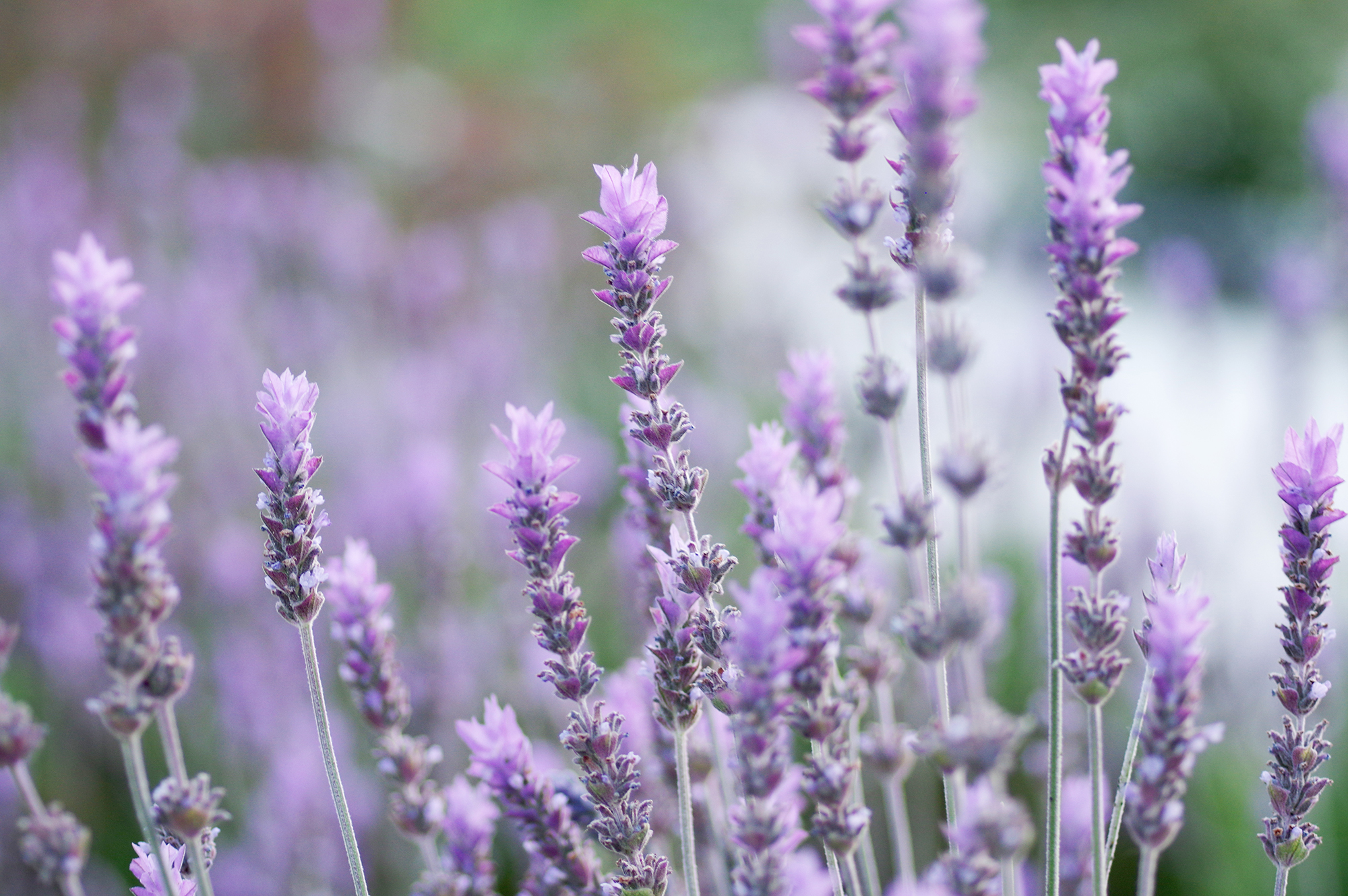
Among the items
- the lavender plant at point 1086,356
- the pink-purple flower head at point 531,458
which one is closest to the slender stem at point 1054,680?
the lavender plant at point 1086,356

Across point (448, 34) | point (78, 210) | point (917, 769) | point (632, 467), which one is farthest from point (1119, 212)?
point (448, 34)

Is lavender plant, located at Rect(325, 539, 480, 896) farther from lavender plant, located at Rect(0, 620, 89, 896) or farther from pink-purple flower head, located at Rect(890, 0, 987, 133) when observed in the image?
pink-purple flower head, located at Rect(890, 0, 987, 133)

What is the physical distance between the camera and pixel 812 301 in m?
6.22

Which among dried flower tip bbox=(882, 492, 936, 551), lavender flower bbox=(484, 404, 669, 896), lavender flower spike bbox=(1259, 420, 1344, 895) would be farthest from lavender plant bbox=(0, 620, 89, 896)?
lavender flower spike bbox=(1259, 420, 1344, 895)

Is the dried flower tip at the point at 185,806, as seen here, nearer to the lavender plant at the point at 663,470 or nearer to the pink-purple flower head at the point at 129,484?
the pink-purple flower head at the point at 129,484

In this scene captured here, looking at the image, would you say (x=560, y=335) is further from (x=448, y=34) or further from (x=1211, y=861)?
(x=448, y=34)

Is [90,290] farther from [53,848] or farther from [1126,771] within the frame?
[1126,771]

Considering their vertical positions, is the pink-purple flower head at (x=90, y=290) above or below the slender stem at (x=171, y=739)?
above

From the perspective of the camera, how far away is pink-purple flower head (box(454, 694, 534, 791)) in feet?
3.58

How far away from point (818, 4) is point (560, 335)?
4.68 m

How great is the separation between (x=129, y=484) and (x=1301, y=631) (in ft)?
3.58

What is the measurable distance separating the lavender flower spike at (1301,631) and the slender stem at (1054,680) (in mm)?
240

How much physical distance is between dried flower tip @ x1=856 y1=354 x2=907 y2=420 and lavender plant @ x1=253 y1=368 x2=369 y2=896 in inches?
20.4

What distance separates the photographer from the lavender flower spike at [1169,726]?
0.88 metres
